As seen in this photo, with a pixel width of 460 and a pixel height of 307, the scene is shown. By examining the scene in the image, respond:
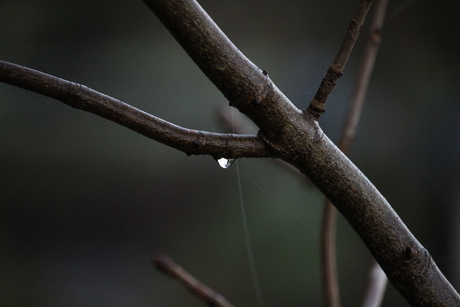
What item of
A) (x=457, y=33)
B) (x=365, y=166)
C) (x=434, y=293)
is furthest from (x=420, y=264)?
(x=457, y=33)

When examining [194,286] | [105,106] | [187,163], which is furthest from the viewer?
[187,163]

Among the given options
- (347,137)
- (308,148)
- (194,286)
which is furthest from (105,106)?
(347,137)

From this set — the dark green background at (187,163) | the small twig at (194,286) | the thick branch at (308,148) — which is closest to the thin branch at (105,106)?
the thick branch at (308,148)

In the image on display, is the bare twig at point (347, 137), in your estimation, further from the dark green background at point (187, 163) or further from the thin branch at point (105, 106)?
the dark green background at point (187, 163)

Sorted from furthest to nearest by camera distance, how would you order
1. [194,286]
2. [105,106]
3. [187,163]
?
[187,163]
[194,286]
[105,106]

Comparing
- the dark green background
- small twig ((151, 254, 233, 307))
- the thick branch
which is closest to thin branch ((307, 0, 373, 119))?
the thick branch

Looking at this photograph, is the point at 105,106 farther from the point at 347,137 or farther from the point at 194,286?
the point at 347,137

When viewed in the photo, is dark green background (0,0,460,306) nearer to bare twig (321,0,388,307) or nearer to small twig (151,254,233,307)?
bare twig (321,0,388,307)
